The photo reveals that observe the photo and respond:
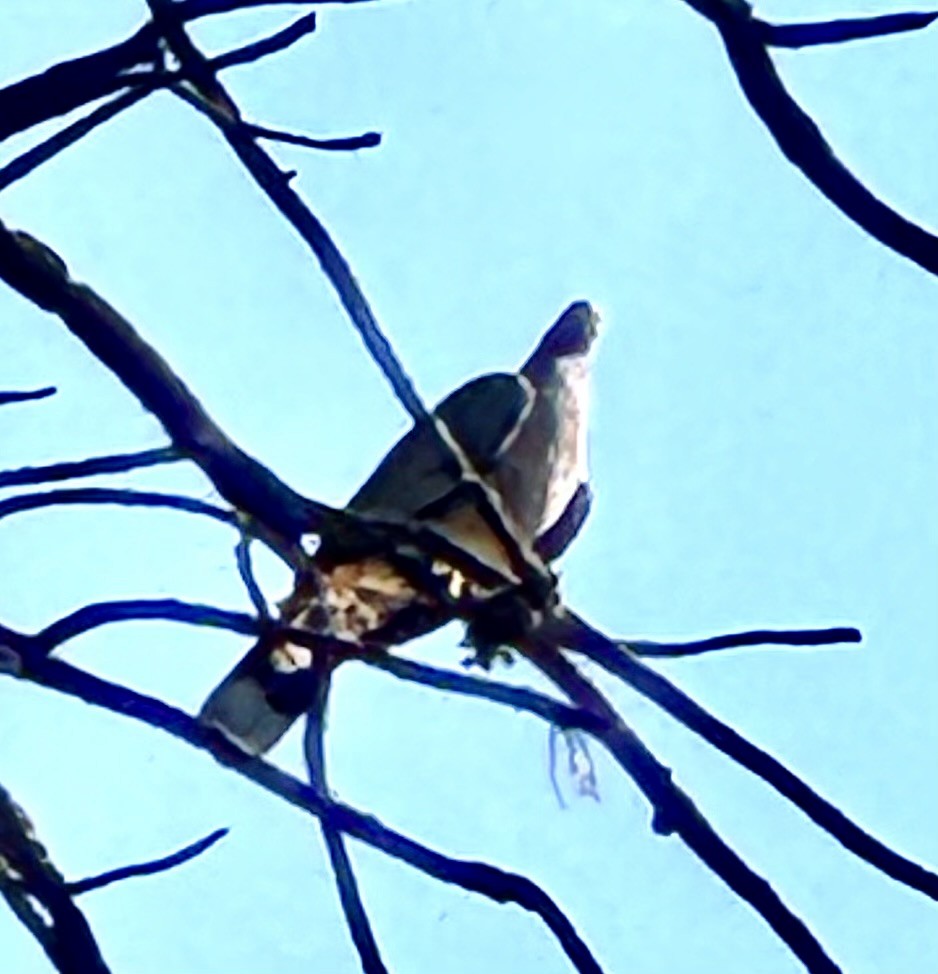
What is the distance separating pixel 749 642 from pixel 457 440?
2.70 metres

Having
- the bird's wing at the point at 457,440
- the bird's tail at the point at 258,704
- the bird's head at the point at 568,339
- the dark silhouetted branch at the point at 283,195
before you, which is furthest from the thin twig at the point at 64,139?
the bird's head at the point at 568,339

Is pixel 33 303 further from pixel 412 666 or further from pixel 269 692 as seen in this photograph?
pixel 269 692

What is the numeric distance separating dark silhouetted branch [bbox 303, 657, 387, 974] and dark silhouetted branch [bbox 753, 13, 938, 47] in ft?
2.10

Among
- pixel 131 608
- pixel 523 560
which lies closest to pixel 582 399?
pixel 523 560

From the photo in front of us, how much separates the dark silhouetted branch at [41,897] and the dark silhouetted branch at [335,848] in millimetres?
186

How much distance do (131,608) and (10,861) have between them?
0.26 meters

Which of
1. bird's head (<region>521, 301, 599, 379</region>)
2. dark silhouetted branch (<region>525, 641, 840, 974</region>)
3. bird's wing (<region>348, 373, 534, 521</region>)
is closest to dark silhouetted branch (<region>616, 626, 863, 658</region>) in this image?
dark silhouetted branch (<region>525, 641, 840, 974</region>)

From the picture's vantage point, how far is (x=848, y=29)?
1.44 m

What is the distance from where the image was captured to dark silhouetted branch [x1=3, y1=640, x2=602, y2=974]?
160cm

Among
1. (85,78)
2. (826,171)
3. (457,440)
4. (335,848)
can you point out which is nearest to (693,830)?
(335,848)

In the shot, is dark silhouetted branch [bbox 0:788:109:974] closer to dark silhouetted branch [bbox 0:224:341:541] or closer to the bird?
the bird

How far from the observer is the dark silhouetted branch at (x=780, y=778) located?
147cm

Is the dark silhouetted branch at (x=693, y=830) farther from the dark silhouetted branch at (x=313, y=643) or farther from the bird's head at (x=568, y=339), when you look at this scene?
the bird's head at (x=568, y=339)

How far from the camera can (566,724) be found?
1.61 meters
